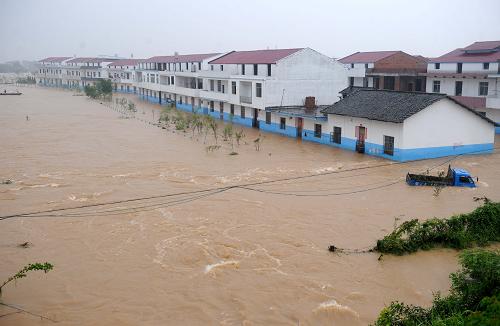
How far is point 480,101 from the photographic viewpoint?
32125 millimetres

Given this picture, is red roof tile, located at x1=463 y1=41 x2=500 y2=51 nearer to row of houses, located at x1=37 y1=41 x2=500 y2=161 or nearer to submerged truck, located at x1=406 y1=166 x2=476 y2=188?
row of houses, located at x1=37 y1=41 x2=500 y2=161

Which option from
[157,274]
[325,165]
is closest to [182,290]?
[157,274]

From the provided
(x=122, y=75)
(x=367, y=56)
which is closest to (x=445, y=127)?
(x=367, y=56)

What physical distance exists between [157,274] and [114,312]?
1.77 m

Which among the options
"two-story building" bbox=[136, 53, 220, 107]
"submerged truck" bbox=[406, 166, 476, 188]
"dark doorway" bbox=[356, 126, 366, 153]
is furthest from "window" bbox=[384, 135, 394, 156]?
"two-story building" bbox=[136, 53, 220, 107]

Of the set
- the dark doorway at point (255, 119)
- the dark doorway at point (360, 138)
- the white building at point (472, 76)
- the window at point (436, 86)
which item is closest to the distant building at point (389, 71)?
the window at point (436, 86)

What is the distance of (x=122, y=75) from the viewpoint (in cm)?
7838

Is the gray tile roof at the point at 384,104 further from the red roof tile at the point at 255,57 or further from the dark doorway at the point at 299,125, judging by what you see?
the red roof tile at the point at 255,57

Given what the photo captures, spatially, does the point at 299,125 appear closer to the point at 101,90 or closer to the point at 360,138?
the point at 360,138

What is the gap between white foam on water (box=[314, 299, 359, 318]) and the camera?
9695 millimetres

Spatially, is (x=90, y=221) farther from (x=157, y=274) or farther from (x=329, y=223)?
(x=329, y=223)

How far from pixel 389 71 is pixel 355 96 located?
1429 centimetres

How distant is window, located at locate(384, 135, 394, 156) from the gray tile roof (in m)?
1.11

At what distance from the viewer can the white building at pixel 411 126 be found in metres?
23.2
